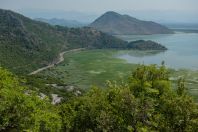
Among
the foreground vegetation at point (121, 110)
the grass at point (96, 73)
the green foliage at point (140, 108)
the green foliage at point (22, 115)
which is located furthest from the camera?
the grass at point (96, 73)

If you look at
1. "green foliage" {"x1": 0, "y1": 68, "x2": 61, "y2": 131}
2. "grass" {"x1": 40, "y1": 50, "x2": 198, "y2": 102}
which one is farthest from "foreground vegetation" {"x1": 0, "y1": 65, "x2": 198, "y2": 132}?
"grass" {"x1": 40, "y1": 50, "x2": 198, "y2": 102}

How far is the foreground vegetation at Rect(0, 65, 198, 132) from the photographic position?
2767 centimetres

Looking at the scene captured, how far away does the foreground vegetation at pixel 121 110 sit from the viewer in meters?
27.7

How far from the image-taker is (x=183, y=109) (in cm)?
2738

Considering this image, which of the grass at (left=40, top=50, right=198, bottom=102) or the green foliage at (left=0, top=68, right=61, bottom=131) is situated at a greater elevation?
the green foliage at (left=0, top=68, right=61, bottom=131)

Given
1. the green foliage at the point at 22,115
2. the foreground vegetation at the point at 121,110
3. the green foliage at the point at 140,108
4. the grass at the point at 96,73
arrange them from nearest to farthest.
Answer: the green foliage at the point at 140,108 < the foreground vegetation at the point at 121,110 < the green foliage at the point at 22,115 < the grass at the point at 96,73

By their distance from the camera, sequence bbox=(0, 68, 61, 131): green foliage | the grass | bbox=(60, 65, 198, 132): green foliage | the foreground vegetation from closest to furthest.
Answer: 1. bbox=(60, 65, 198, 132): green foliage
2. the foreground vegetation
3. bbox=(0, 68, 61, 131): green foliage
4. the grass

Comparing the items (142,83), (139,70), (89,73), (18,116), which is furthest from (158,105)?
(89,73)

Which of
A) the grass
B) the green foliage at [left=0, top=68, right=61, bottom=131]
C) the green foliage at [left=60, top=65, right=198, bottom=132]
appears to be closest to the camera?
the green foliage at [left=60, top=65, right=198, bottom=132]

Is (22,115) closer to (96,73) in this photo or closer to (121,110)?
(121,110)

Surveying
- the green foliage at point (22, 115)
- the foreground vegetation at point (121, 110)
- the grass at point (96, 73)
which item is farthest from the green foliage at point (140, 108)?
the grass at point (96, 73)

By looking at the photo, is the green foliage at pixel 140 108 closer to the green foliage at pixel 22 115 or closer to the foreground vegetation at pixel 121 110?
the foreground vegetation at pixel 121 110

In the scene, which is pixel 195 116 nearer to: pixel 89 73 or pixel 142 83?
pixel 142 83

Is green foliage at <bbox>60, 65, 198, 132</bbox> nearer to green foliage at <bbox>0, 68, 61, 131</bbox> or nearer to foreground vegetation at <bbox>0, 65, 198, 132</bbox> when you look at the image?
foreground vegetation at <bbox>0, 65, 198, 132</bbox>
